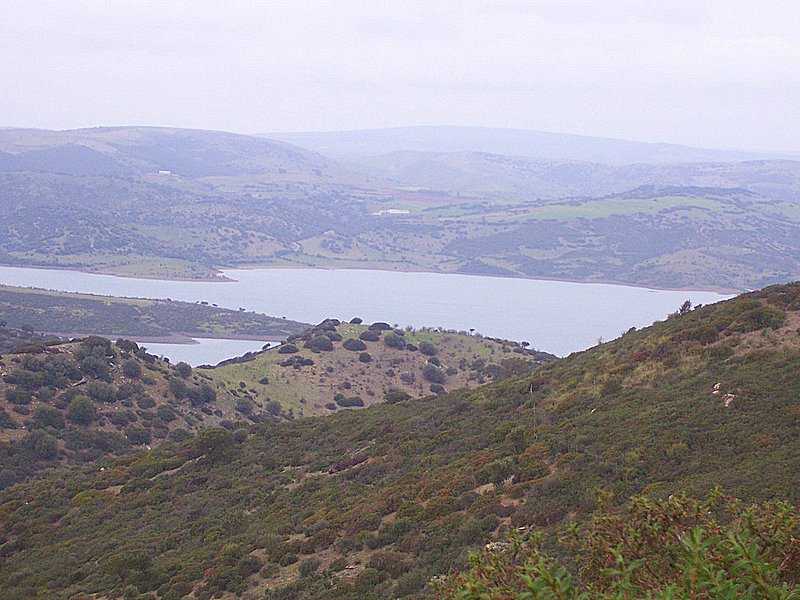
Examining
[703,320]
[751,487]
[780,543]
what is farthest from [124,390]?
[780,543]

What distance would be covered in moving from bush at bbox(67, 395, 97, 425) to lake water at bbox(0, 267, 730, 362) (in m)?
81.4

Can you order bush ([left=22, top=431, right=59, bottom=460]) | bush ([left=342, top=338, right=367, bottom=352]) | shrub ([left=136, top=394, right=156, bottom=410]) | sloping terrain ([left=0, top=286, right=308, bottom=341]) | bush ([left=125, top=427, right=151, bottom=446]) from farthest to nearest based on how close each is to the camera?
sloping terrain ([left=0, top=286, right=308, bottom=341])
bush ([left=342, top=338, right=367, bottom=352])
shrub ([left=136, top=394, right=156, bottom=410])
bush ([left=125, top=427, right=151, bottom=446])
bush ([left=22, top=431, right=59, bottom=460])

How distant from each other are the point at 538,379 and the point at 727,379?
9.95m

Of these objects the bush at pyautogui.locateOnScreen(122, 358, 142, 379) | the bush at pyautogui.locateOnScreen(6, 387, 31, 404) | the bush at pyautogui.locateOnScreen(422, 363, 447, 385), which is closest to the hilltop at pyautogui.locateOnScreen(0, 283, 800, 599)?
the bush at pyautogui.locateOnScreen(6, 387, 31, 404)

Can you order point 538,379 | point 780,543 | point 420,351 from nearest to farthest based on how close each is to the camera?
point 780,543, point 538,379, point 420,351

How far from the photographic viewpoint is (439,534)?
56.0 ft

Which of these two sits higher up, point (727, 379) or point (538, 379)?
point (727, 379)

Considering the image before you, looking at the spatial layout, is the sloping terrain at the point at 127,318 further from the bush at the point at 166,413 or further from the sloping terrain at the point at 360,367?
the bush at the point at 166,413

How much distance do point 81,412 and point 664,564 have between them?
42922mm

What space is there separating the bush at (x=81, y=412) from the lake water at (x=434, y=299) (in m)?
81.4

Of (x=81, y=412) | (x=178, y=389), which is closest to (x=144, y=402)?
(x=178, y=389)

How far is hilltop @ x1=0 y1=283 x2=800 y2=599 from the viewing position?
1659 centimetres

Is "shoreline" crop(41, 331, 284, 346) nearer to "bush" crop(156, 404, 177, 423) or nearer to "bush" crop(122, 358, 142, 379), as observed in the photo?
"bush" crop(122, 358, 142, 379)

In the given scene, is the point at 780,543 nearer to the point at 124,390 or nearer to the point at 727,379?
the point at 727,379
